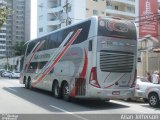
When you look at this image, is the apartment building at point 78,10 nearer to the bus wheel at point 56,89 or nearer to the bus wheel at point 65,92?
the bus wheel at point 56,89

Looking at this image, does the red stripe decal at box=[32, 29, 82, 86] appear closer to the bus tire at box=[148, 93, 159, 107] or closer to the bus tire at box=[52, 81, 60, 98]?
the bus tire at box=[52, 81, 60, 98]

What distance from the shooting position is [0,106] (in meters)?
15.6

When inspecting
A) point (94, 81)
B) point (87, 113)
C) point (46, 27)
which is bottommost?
point (87, 113)

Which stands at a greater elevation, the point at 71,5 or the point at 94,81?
the point at 71,5

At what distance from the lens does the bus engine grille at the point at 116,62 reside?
15.9m

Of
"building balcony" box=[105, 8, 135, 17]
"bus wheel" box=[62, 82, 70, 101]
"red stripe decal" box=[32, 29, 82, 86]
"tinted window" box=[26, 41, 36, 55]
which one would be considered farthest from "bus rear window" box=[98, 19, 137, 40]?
"building balcony" box=[105, 8, 135, 17]

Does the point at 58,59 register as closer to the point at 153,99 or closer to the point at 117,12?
the point at 153,99

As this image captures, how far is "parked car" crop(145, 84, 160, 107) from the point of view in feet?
54.0

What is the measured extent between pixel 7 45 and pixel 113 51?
14065 cm

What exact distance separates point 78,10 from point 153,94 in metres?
46.7

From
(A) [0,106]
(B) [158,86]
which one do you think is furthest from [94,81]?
(A) [0,106]

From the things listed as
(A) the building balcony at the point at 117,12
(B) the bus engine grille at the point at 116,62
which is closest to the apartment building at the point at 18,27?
(A) the building balcony at the point at 117,12

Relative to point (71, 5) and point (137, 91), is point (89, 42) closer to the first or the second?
point (137, 91)

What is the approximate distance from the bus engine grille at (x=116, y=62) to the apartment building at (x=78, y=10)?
147ft
